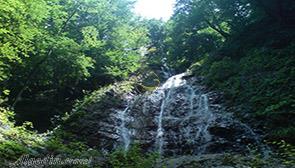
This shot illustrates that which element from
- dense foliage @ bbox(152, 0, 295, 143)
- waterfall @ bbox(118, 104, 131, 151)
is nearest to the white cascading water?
dense foliage @ bbox(152, 0, 295, 143)

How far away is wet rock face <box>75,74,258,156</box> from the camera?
11.8 meters

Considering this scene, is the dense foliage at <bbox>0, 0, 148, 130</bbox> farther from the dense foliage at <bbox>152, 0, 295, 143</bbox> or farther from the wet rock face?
the dense foliage at <bbox>152, 0, 295, 143</bbox>

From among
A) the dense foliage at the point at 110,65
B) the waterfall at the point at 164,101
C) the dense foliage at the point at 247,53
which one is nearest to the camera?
the dense foliage at the point at 110,65

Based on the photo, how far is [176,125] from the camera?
13.7 meters

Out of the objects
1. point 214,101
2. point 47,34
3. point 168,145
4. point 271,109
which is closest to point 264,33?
point 214,101

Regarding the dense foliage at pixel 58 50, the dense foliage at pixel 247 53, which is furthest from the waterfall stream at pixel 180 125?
the dense foliage at pixel 58 50

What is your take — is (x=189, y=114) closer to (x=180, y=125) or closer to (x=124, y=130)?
(x=180, y=125)

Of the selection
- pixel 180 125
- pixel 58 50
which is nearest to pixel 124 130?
pixel 180 125

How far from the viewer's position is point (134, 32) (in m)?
21.1

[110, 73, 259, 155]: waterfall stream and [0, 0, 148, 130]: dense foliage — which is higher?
[0, 0, 148, 130]: dense foliage

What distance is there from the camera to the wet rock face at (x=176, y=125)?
Answer: 11750mm

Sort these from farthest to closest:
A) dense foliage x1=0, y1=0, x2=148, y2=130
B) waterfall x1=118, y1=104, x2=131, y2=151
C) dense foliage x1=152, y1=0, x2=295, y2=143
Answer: waterfall x1=118, y1=104, x2=131, y2=151 < dense foliage x1=0, y1=0, x2=148, y2=130 < dense foliage x1=152, y1=0, x2=295, y2=143

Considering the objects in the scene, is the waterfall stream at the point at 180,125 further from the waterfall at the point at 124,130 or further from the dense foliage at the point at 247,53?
the dense foliage at the point at 247,53

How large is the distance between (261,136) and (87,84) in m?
12.0
